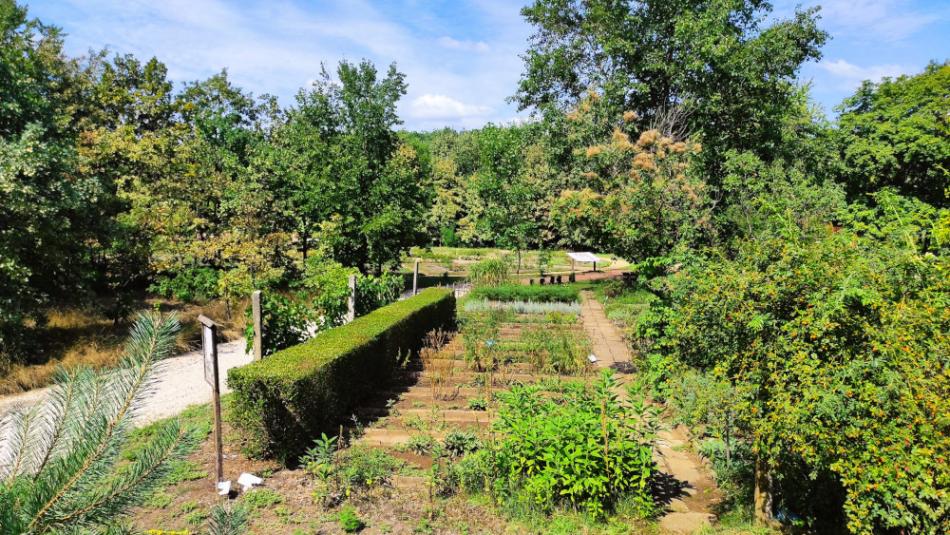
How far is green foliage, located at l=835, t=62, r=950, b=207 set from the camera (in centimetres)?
2038

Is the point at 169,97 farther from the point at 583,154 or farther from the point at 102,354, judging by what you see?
the point at 583,154

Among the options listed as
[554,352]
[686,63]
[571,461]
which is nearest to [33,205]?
[554,352]

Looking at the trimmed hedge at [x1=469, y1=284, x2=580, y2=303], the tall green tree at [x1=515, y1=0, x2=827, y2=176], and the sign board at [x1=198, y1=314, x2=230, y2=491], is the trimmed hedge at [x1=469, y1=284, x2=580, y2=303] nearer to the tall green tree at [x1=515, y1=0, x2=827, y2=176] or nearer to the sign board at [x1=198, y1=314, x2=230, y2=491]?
the tall green tree at [x1=515, y1=0, x2=827, y2=176]

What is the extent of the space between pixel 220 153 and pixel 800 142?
79.2 feet

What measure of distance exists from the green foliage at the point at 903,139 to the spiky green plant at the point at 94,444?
25.2 meters

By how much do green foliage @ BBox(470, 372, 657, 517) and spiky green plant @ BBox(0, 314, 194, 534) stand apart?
3669 millimetres

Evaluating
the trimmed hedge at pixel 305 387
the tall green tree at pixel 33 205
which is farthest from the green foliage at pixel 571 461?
the tall green tree at pixel 33 205

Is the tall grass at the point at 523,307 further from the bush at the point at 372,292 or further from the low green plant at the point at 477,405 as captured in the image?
the low green plant at the point at 477,405

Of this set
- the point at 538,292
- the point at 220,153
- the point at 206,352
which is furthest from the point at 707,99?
the point at 206,352

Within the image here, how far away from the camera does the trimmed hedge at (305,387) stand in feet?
19.0

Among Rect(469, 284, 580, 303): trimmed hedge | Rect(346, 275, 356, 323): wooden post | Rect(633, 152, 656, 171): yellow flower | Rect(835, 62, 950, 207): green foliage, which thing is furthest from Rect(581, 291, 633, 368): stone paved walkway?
Rect(835, 62, 950, 207): green foliage

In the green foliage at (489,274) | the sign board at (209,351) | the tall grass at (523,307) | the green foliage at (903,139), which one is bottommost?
the tall grass at (523,307)

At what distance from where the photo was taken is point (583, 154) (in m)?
14.4

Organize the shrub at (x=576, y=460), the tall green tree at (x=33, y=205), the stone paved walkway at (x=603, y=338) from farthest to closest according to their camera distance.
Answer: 1. the stone paved walkway at (x=603, y=338)
2. the tall green tree at (x=33, y=205)
3. the shrub at (x=576, y=460)
